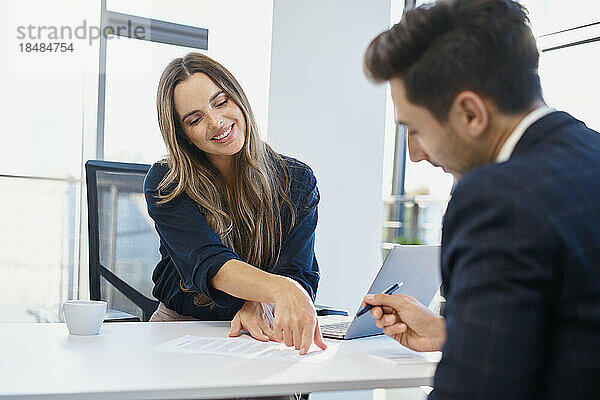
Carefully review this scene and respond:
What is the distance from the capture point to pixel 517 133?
2.92 ft

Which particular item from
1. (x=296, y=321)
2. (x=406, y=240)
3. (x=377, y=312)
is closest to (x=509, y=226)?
(x=377, y=312)

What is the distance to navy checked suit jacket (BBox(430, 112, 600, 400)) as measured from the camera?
72 centimetres

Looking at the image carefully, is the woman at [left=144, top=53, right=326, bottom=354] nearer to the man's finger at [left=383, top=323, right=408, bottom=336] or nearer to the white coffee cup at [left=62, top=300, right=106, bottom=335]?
the white coffee cup at [left=62, top=300, right=106, bottom=335]

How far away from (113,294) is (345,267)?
1.43 metres

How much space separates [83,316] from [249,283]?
369mm

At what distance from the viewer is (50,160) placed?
368cm

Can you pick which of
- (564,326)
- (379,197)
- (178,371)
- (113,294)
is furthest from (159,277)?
(379,197)


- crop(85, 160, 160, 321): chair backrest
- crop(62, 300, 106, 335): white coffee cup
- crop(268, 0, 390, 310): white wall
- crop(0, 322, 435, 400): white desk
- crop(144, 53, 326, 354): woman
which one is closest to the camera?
crop(0, 322, 435, 400): white desk

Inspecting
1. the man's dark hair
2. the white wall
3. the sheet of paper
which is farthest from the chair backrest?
the man's dark hair

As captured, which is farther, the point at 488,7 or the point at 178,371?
the point at 178,371

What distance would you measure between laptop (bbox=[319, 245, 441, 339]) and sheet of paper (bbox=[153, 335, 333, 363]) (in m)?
0.14

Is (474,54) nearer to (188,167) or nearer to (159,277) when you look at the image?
(188,167)

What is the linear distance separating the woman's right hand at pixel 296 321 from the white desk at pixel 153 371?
0.22 ft

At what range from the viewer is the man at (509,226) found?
721 millimetres
